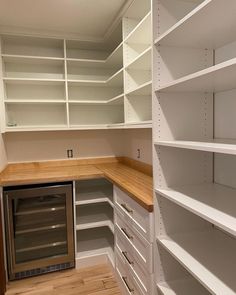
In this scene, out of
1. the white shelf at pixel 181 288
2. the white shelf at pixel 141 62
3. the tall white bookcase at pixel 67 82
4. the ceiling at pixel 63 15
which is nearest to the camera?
the white shelf at pixel 181 288

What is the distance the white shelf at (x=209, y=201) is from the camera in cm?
88

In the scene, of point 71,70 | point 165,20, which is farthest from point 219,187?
point 71,70

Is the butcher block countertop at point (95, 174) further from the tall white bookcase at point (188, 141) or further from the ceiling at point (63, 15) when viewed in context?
the ceiling at point (63, 15)

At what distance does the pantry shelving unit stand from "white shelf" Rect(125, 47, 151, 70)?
1.32 m

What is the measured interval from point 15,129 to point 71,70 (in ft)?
3.42

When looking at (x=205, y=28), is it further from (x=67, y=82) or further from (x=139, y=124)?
(x=67, y=82)

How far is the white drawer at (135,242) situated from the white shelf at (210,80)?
3.02 feet

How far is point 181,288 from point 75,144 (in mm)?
2154

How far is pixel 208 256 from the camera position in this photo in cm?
115

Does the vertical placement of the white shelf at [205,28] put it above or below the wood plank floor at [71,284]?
above

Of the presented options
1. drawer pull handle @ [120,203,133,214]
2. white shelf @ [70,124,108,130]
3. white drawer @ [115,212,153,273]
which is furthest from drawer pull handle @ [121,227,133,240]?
white shelf @ [70,124,108,130]

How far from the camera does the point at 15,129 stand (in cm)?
258

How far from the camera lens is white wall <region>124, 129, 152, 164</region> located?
97.6 inches

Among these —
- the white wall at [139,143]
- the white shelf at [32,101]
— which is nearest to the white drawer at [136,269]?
the white wall at [139,143]
